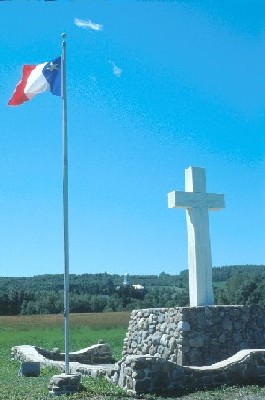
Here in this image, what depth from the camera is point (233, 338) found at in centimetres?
1495

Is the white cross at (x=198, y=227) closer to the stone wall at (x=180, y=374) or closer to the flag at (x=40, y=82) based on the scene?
the stone wall at (x=180, y=374)

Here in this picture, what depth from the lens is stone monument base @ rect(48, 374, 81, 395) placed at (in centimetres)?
1162

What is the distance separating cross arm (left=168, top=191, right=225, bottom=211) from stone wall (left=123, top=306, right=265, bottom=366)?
9.08 ft

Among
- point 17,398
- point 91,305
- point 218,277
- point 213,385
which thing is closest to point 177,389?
point 213,385

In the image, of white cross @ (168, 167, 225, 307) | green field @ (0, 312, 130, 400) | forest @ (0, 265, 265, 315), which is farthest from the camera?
forest @ (0, 265, 265, 315)

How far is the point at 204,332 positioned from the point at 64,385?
4.27m

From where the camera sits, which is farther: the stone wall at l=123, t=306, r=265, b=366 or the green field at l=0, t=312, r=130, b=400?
the stone wall at l=123, t=306, r=265, b=366

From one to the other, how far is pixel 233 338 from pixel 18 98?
778 cm

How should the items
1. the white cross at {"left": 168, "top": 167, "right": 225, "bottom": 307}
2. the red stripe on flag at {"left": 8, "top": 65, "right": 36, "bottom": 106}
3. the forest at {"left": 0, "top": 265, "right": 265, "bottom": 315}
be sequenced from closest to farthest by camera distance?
the red stripe on flag at {"left": 8, "top": 65, "right": 36, "bottom": 106} → the white cross at {"left": 168, "top": 167, "right": 225, "bottom": 307} → the forest at {"left": 0, "top": 265, "right": 265, "bottom": 315}

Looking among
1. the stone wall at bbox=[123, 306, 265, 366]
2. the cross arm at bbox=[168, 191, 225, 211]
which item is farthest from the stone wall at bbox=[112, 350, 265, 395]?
the cross arm at bbox=[168, 191, 225, 211]

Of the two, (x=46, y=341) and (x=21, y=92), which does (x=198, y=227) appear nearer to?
(x=21, y=92)

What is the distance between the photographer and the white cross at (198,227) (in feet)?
50.7

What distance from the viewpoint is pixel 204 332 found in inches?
575

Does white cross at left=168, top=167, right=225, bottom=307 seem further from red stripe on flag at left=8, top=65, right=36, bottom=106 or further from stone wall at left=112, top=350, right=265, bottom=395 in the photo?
red stripe on flag at left=8, top=65, right=36, bottom=106
